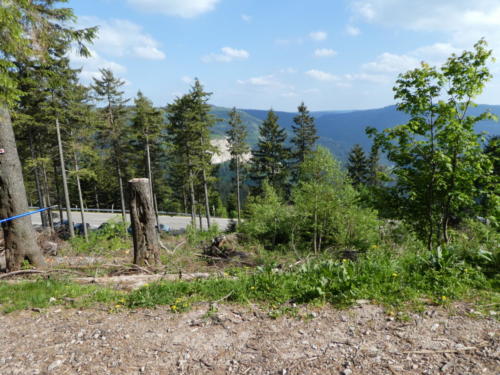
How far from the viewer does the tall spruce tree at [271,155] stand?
35.3 metres

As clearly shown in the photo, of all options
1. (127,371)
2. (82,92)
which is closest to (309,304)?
(127,371)

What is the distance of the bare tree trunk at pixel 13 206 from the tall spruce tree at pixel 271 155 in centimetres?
2880

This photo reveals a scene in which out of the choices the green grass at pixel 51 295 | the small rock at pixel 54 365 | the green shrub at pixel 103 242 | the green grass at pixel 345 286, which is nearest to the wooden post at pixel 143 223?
the green grass at pixel 51 295

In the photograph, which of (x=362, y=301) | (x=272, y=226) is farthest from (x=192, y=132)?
(x=362, y=301)

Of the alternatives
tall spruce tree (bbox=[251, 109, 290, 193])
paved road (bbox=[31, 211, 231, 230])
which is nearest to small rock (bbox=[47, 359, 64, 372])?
tall spruce tree (bbox=[251, 109, 290, 193])

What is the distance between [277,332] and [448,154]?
217 inches

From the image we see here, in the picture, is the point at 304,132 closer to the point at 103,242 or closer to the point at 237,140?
the point at 237,140

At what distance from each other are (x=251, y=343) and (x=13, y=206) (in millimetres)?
6711

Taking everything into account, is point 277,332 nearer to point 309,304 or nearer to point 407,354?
point 309,304

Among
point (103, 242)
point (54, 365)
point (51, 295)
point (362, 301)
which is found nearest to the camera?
point (54, 365)

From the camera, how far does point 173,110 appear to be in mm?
24125

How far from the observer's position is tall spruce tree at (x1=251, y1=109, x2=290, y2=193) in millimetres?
35281

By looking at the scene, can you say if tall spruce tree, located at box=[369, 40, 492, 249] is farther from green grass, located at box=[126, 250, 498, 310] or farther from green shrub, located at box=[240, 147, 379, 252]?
green shrub, located at box=[240, 147, 379, 252]

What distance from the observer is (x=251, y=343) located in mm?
3514
